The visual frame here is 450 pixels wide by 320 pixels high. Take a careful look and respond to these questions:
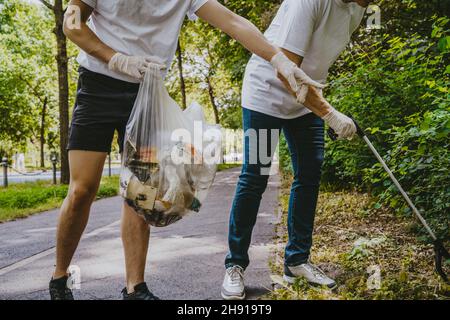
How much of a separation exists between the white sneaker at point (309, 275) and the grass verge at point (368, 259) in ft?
0.19

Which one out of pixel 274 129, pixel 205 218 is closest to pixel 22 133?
pixel 205 218

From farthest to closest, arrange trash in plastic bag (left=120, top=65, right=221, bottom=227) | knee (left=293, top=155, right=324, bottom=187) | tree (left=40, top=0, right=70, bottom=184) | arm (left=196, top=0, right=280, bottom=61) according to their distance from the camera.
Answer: tree (left=40, top=0, right=70, bottom=184) < knee (left=293, top=155, right=324, bottom=187) < arm (left=196, top=0, right=280, bottom=61) < trash in plastic bag (left=120, top=65, right=221, bottom=227)

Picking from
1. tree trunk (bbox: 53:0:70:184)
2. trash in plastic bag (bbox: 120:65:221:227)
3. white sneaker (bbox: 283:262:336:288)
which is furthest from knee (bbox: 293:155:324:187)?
tree trunk (bbox: 53:0:70:184)

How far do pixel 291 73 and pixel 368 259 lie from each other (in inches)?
55.0

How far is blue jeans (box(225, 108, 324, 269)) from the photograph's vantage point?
2.63 m

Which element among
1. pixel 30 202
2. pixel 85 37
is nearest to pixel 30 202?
pixel 30 202

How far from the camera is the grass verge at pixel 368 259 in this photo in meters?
2.35

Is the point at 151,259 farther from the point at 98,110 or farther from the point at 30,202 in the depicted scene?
the point at 30,202

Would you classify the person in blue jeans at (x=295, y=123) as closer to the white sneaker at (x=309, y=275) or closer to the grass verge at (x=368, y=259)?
the white sneaker at (x=309, y=275)

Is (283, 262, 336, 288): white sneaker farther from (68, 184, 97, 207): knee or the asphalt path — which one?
(68, 184, 97, 207): knee

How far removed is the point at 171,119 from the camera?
2119mm

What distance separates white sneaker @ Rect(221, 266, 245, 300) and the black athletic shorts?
98 cm

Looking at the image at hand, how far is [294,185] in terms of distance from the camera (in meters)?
2.82
